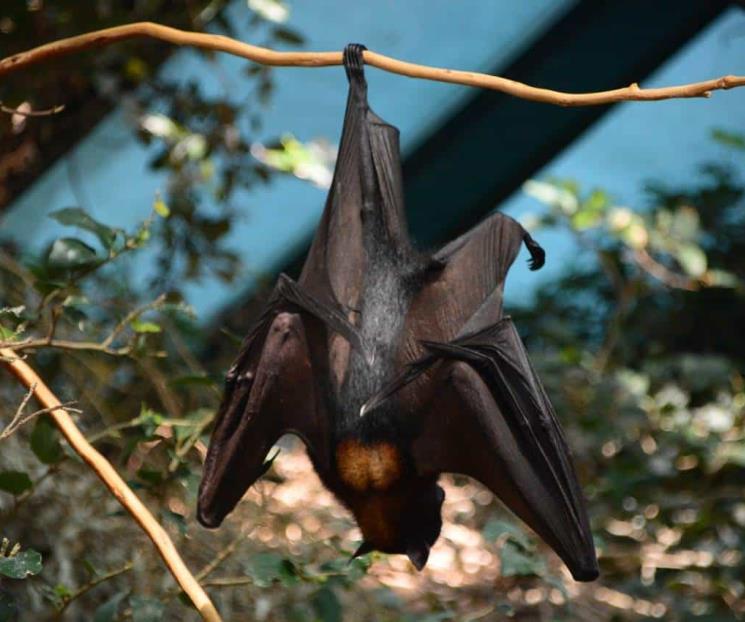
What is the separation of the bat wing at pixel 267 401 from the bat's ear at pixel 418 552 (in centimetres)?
28

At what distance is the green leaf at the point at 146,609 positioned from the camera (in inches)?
116

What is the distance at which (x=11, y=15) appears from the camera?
4.04 m

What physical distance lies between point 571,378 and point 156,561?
255 centimetres

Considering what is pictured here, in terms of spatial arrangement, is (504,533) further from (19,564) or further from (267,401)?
(19,564)

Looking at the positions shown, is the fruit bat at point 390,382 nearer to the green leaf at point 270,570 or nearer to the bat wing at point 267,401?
the bat wing at point 267,401

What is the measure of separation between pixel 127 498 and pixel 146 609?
486mm

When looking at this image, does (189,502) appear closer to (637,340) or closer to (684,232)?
(684,232)

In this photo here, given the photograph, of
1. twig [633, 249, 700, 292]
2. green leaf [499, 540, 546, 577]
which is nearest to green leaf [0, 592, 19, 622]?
green leaf [499, 540, 546, 577]

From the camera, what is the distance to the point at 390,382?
2971 millimetres

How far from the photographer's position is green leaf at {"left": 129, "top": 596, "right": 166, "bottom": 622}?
2.94 meters

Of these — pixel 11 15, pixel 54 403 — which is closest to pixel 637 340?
pixel 11 15

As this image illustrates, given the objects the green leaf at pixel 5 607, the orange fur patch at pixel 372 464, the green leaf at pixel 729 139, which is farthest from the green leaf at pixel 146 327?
the green leaf at pixel 729 139

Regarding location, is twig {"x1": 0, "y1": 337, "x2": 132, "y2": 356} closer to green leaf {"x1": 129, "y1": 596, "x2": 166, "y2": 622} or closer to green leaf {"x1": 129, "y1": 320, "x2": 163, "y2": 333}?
green leaf {"x1": 129, "y1": 320, "x2": 163, "y2": 333}

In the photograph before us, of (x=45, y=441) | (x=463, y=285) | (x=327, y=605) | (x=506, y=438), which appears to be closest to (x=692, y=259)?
(x=463, y=285)
